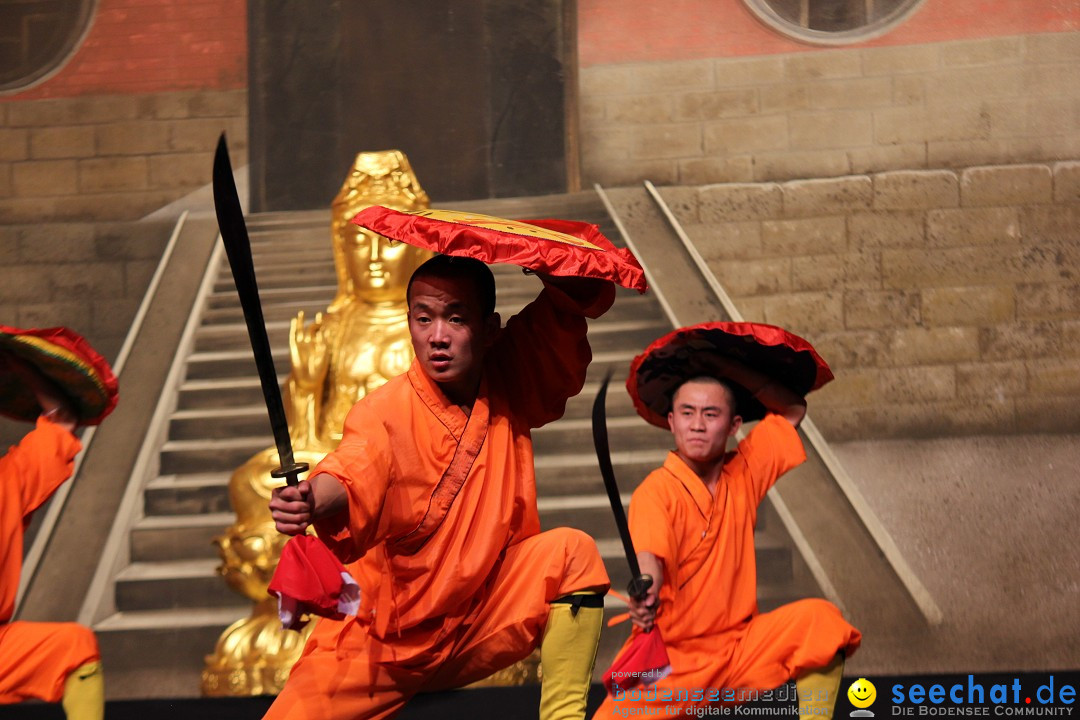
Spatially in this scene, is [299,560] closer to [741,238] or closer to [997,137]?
[741,238]

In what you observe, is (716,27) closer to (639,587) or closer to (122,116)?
(122,116)

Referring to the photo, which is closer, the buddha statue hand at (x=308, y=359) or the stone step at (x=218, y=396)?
the buddha statue hand at (x=308, y=359)

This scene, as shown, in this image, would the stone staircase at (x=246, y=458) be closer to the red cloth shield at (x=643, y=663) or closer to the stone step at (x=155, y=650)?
the stone step at (x=155, y=650)

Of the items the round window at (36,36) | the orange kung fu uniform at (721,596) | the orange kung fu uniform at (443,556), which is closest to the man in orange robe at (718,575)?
the orange kung fu uniform at (721,596)

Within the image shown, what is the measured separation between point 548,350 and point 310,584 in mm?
667

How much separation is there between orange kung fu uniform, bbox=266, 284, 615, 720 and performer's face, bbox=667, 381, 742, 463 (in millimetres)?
535

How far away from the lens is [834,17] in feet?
14.4

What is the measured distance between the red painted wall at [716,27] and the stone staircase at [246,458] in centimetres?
60

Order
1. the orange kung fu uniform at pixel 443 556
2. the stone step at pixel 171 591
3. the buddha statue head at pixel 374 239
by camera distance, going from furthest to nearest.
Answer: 1. the stone step at pixel 171 591
2. the buddha statue head at pixel 374 239
3. the orange kung fu uniform at pixel 443 556

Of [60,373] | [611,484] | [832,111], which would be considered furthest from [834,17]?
[60,373]

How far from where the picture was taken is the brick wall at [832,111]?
167 inches

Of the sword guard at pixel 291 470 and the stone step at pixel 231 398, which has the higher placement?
the sword guard at pixel 291 470

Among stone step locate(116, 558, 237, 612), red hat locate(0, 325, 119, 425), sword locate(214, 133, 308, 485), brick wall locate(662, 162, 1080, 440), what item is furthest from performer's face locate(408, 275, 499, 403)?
brick wall locate(662, 162, 1080, 440)

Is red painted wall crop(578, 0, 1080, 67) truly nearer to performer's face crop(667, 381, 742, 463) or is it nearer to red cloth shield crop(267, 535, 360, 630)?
performer's face crop(667, 381, 742, 463)
